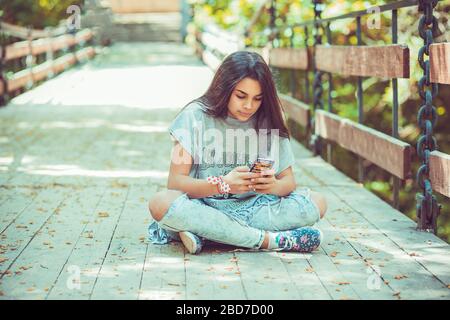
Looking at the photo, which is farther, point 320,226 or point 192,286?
point 320,226

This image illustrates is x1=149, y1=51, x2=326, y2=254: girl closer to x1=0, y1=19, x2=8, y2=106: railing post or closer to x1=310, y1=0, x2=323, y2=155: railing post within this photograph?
x1=310, y1=0, x2=323, y2=155: railing post

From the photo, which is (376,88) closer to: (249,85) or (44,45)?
(44,45)

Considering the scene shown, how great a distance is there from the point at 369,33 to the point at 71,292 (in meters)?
10.3

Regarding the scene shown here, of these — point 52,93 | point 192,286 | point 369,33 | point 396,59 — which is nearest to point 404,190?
point 369,33

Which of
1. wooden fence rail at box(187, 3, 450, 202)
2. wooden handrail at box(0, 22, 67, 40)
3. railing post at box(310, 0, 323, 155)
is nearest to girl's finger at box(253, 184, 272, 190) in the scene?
wooden fence rail at box(187, 3, 450, 202)

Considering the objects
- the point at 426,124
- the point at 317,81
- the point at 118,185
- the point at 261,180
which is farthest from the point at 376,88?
the point at 261,180

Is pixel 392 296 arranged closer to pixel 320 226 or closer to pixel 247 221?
pixel 247 221

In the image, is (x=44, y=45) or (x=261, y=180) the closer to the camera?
(x=261, y=180)

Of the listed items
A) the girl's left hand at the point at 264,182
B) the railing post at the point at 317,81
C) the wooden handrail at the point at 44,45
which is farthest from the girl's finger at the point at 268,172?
the wooden handrail at the point at 44,45

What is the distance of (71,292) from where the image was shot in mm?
3170

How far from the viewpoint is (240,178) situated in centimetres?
376

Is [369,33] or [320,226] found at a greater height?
[369,33]

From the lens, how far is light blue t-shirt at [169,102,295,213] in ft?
13.0

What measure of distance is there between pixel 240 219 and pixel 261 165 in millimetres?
330
